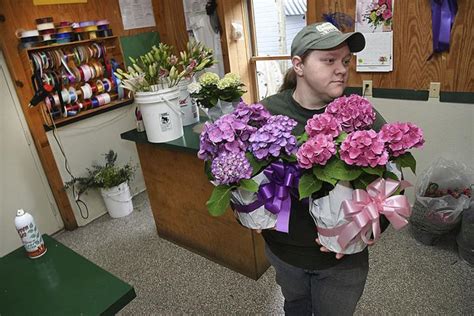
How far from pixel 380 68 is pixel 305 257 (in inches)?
66.2

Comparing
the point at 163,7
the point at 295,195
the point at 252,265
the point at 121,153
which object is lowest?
the point at 252,265

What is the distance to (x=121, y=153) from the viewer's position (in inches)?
126

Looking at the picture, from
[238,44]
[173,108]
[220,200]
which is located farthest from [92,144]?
[220,200]

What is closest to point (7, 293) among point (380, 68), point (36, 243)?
point (36, 243)

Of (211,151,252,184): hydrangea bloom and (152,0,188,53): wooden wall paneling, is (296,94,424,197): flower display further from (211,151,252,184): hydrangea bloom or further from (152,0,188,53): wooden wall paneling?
(152,0,188,53): wooden wall paneling

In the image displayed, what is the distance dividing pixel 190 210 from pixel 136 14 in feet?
6.39

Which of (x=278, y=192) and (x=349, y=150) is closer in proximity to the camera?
(x=349, y=150)

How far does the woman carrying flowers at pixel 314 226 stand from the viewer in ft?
3.59

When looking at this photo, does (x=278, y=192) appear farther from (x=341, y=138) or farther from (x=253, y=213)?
(x=341, y=138)

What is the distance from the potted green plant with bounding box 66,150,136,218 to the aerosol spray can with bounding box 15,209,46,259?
145cm

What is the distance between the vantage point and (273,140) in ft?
3.05

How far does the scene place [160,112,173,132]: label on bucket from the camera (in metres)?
2.02

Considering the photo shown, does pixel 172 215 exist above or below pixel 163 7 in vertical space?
below

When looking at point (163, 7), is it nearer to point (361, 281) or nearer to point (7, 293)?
point (7, 293)
